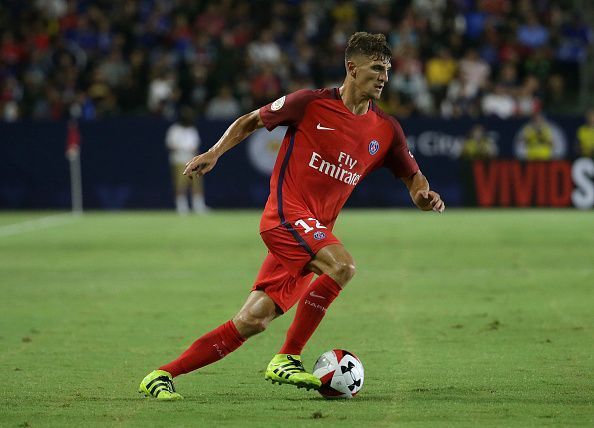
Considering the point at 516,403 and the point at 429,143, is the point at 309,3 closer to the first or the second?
the point at 429,143

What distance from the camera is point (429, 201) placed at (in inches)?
310

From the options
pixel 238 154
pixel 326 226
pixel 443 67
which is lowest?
pixel 238 154

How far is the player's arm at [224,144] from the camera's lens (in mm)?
7254

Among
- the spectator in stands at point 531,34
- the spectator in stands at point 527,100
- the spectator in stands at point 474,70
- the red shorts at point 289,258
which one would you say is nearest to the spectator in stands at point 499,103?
the spectator in stands at point 527,100

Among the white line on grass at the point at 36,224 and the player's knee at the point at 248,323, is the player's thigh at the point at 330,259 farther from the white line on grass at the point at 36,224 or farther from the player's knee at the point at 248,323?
the white line on grass at the point at 36,224

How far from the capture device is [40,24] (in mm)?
30906

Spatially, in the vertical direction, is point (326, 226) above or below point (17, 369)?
above

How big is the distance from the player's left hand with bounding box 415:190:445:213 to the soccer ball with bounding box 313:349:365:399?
1155 mm

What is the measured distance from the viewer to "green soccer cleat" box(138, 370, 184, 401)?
7.41 m

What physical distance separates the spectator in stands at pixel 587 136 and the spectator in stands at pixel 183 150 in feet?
28.8

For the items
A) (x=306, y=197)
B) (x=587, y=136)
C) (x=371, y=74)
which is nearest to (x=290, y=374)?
(x=306, y=197)

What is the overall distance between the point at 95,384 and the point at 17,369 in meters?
0.95

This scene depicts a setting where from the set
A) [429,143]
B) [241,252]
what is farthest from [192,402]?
[429,143]

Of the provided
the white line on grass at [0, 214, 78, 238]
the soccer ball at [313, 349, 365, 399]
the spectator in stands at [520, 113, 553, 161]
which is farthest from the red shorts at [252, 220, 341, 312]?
the spectator in stands at [520, 113, 553, 161]
